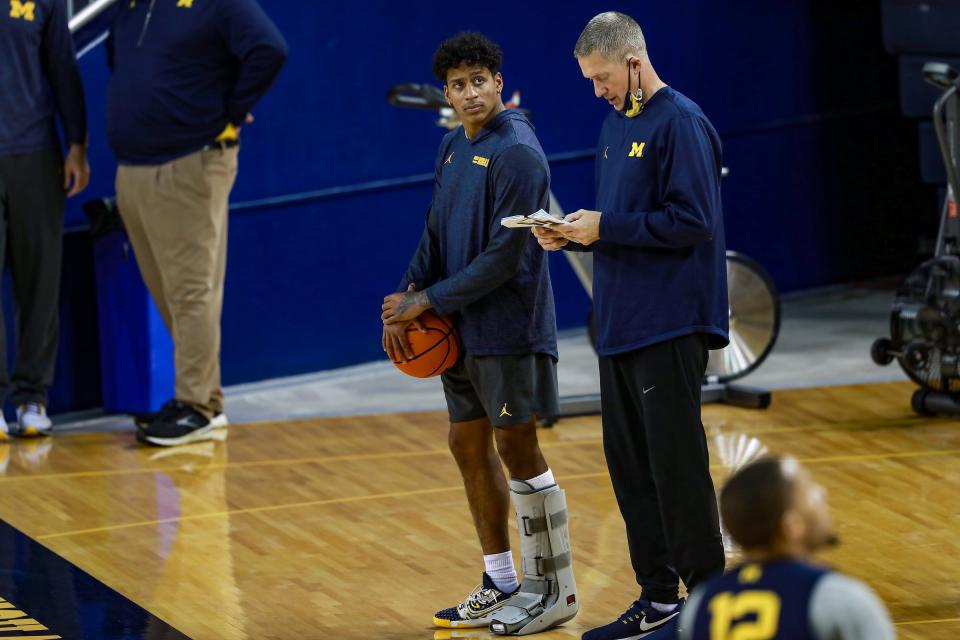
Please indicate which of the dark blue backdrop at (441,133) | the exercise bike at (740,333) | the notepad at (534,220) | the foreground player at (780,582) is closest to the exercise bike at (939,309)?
the exercise bike at (740,333)

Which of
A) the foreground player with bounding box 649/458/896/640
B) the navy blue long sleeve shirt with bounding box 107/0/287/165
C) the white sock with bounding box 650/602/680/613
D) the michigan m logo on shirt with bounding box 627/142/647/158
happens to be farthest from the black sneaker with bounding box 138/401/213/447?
the foreground player with bounding box 649/458/896/640

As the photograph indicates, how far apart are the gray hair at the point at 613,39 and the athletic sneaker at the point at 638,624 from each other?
58.3 inches

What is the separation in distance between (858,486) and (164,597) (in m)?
2.59

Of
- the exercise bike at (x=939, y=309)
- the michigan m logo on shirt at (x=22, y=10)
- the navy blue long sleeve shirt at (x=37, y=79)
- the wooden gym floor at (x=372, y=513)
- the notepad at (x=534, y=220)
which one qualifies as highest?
the michigan m logo on shirt at (x=22, y=10)

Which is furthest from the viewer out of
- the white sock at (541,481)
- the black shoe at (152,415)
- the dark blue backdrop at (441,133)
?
the dark blue backdrop at (441,133)

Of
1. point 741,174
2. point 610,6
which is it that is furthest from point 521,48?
point 741,174

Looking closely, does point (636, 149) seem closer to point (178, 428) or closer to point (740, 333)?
point (178, 428)

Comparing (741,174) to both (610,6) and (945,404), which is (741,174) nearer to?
(610,6)

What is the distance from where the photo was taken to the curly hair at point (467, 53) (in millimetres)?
4559

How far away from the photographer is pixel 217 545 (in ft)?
→ 18.7

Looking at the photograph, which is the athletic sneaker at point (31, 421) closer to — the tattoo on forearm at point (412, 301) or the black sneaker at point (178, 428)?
the black sneaker at point (178, 428)

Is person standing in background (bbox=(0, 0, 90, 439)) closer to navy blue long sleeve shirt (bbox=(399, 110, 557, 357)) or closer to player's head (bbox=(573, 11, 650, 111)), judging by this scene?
navy blue long sleeve shirt (bbox=(399, 110, 557, 357))

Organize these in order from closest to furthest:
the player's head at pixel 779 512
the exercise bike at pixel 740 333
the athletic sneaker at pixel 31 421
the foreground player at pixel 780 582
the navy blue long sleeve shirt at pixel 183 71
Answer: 1. the foreground player at pixel 780 582
2. the player's head at pixel 779 512
3. the navy blue long sleeve shirt at pixel 183 71
4. the athletic sneaker at pixel 31 421
5. the exercise bike at pixel 740 333

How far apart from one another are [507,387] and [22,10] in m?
3.55
